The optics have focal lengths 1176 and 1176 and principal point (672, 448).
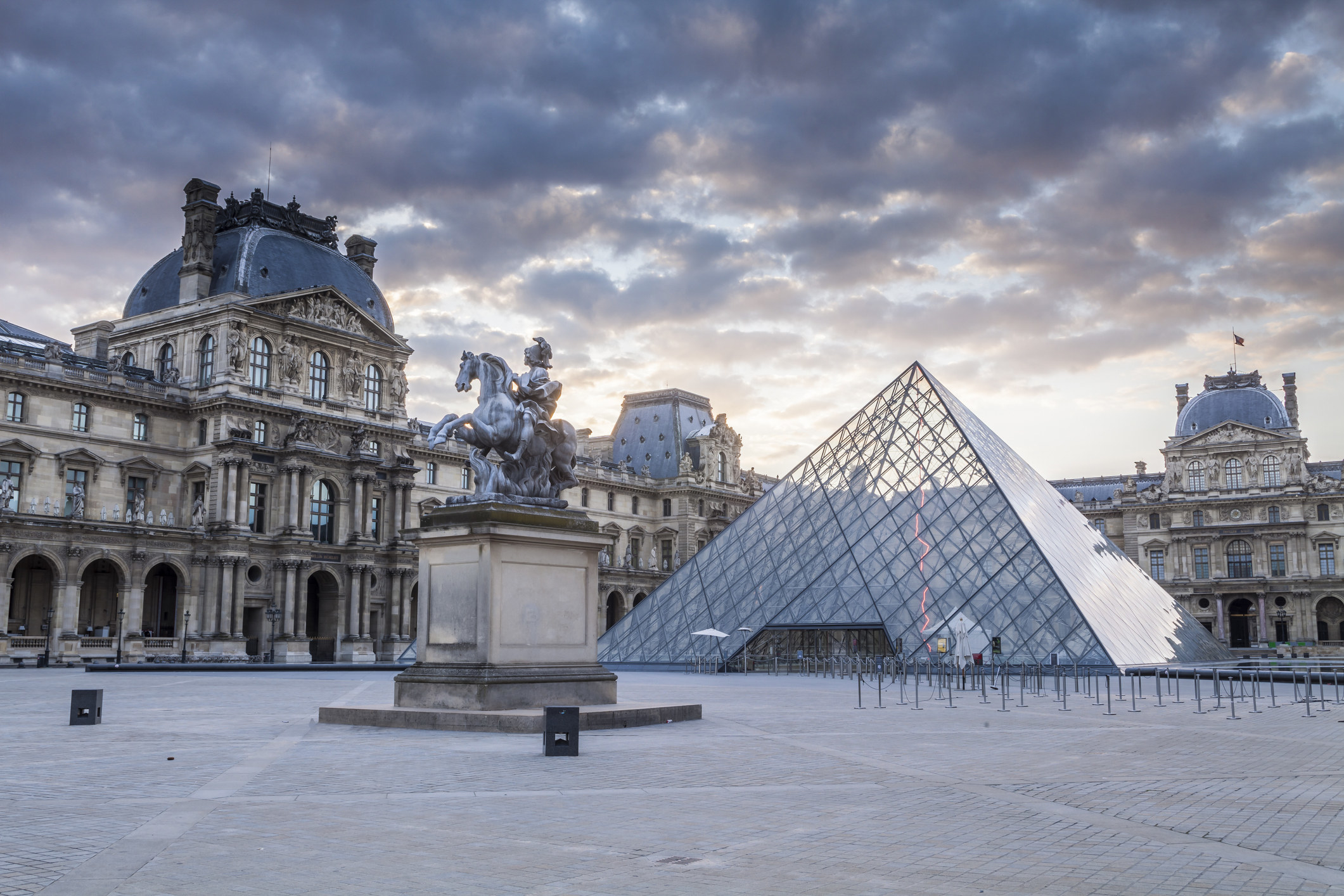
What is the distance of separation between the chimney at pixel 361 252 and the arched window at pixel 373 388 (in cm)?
947

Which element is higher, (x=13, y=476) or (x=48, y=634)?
(x=13, y=476)

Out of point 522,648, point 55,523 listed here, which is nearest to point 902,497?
point 522,648

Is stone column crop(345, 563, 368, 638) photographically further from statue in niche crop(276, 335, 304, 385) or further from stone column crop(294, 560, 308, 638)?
statue in niche crop(276, 335, 304, 385)

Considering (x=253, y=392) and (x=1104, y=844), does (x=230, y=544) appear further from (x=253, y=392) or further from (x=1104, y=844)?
(x=1104, y=844)

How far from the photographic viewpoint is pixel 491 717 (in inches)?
531

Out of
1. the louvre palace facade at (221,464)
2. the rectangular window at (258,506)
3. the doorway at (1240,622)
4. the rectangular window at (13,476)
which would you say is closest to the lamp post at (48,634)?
the louvre palace facade at (221,464)

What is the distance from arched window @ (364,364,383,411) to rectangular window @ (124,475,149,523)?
12030 millimetres

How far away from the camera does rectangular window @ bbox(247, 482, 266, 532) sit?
54625mm

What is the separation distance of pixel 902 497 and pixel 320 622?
31.3 metres

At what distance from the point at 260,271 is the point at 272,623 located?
17.1 metres

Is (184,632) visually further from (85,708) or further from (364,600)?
(85,708)

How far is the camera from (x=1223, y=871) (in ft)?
20.6

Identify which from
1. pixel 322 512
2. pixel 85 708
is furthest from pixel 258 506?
pixel 85 708

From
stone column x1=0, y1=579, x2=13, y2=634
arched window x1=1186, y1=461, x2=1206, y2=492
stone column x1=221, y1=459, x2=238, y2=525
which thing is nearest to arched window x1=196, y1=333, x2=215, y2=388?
stone column x1=221, y1=459, x2=238, y2=525
